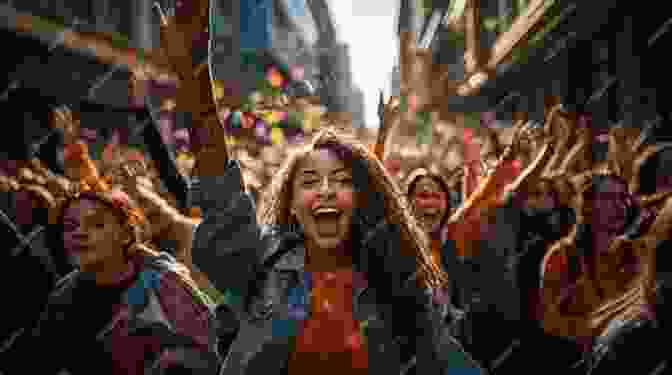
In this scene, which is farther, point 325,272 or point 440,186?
point 440,186

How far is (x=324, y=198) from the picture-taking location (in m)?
1.11

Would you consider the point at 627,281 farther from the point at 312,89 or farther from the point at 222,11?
the point at 222,11

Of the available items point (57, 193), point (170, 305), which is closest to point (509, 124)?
point (170, 305)

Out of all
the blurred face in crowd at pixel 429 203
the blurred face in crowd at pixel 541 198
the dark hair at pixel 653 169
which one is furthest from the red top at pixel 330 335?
the dark hair at pixel 653 169

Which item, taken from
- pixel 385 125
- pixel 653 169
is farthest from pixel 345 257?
pixel 653 169

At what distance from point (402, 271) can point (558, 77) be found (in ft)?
5.81

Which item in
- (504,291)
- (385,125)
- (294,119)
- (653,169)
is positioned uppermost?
(294,119)

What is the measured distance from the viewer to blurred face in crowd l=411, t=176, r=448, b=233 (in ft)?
5.96

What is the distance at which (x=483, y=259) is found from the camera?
1887 millimetres

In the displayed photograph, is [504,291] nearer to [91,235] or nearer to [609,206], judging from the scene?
[609,206]

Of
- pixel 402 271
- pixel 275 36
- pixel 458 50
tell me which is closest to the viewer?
pixel 402 271

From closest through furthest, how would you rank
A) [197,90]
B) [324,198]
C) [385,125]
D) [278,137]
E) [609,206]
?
[197,90] < [324,198] < [385,125] < [609,206] < [278,137]

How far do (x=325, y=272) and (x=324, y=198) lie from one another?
0.20 meters

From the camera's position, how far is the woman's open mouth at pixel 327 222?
1.12 metres
